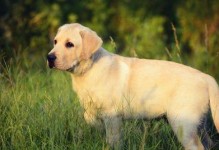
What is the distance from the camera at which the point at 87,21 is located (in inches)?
714

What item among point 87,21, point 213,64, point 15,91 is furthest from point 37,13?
point 87,21

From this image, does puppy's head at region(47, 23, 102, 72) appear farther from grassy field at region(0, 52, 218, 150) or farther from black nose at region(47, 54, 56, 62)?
grassy field at region(0, 52, 218, 150)

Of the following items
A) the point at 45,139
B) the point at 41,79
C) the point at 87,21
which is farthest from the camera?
the point at 87,21

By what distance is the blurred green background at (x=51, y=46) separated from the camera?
5.65m

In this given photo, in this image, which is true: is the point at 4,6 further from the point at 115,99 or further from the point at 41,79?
the point at 115,99

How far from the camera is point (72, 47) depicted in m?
6.13

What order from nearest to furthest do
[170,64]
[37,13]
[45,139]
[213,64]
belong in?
[45,139], [170,64], [213,64], [37,13]

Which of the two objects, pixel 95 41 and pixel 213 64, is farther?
pixel 213 64

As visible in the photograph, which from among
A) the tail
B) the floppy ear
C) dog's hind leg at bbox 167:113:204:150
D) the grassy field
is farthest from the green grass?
the floppy ear

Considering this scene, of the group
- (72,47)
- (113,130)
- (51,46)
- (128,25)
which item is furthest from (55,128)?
(128,25)

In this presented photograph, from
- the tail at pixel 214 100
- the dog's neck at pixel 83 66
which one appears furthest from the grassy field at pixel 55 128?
the tail at pixel 214 100

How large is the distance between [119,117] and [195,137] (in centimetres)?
79

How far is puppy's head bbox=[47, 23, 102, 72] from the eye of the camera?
6.03m

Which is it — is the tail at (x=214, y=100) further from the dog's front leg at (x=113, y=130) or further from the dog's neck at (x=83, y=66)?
the dog's neck at (x=83, y=66)
